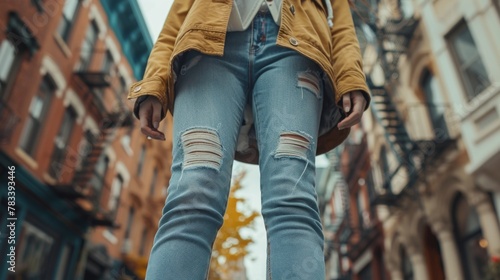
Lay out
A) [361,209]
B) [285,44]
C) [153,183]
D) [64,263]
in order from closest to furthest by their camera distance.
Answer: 1. [285,44]
2. [64,263]
3. [361,209]
4. [153,183]

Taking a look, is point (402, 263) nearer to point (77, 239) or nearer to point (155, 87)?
point (77, 239)

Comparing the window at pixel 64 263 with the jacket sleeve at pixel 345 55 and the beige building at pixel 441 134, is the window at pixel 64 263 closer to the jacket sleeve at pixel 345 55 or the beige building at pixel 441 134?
the beige building at pixel 441 134

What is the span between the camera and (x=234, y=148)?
1.72 meters

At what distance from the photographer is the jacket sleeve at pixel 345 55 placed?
1.83 metres

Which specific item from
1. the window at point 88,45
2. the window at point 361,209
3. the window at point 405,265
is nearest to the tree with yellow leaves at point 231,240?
the window at point 405,265

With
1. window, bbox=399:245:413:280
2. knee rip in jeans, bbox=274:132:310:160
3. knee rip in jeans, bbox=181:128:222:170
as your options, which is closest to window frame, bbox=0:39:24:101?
knee rip in jeans, bbox=181:128:222:170

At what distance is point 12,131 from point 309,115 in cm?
991

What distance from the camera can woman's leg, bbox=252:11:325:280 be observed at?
137 cm

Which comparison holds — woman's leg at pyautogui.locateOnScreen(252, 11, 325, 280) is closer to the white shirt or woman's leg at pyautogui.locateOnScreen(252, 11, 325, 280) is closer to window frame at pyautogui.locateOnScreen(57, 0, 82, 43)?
the white shirt

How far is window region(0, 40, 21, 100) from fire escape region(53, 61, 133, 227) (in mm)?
2898

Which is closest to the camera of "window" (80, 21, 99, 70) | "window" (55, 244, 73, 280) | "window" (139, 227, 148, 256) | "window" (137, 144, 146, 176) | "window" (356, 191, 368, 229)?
"window" (55, 244, 73, 280)

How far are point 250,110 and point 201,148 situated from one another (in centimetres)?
50

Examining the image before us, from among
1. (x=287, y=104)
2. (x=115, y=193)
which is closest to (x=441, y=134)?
(x=287, y=104)

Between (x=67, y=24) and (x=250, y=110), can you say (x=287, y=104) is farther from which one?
(x=67, y=24)
